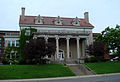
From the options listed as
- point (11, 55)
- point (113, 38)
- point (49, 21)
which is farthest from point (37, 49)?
point (113, 38)

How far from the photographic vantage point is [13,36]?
139 ft

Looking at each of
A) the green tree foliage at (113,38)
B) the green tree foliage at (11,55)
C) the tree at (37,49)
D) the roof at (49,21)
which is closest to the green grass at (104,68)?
the tree at (37,49)

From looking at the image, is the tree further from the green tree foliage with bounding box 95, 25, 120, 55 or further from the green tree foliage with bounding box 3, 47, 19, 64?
the green tree foliage with bounding box 95, 25, 120, 55

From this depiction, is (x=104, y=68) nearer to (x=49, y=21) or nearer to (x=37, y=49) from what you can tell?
Result: (x=37, y=49)

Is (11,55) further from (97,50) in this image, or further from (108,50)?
(108,50)

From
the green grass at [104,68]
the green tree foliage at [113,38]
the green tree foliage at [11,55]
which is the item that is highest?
the green tree foliage at [113,38]

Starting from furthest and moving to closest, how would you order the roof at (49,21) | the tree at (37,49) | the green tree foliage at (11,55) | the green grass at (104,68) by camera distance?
1. the roof at (49,21)
2. the green tree foliage at (11,55)
3. the tree at (37,49)
4. the green grass at (104,68)

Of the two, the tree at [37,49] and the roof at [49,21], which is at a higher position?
the roof at [49,21]

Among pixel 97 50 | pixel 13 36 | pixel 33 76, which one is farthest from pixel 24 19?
pixel 33 76

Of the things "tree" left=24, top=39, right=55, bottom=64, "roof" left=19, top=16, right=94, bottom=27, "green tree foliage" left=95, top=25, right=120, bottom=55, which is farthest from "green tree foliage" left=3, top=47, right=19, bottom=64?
"green tree foliage" left=95, top=25, right=120, bottom=55

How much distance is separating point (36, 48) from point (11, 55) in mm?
13465

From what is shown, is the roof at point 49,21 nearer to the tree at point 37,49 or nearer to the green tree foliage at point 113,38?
the green tree foliage at point 113,38

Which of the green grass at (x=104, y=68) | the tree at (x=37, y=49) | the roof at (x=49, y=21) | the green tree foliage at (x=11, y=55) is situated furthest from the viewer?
the roof at (x=49, y=21)

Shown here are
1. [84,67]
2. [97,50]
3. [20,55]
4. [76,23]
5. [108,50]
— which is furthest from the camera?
[76,23]
